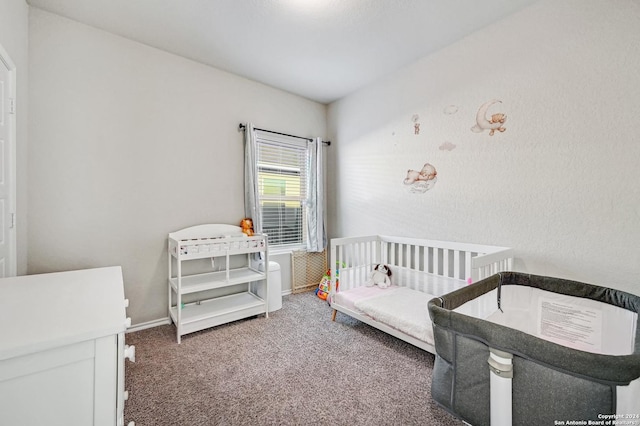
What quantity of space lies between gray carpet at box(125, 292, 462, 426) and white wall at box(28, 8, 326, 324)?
0.78 metres

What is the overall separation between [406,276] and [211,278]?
1.89 metres

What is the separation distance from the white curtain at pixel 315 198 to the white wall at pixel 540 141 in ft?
3.39

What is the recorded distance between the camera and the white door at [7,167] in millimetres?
1520

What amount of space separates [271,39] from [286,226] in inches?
79.1

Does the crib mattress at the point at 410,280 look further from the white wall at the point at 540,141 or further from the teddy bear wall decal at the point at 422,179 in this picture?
the teddy bear wall decal at the point at 422,179

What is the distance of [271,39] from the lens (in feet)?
7.40

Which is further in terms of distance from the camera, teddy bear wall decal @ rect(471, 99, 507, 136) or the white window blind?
the white window blind

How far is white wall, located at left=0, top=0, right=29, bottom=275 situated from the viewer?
1.65 m

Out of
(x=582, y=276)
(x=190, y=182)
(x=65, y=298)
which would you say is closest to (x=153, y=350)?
(x=65, y=298)

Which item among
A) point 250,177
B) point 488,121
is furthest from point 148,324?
point 488,121

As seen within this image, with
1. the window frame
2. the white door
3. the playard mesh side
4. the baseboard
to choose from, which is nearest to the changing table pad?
the playard mesh side

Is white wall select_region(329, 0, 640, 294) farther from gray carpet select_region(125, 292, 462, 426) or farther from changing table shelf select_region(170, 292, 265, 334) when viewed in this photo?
changing table shelf select_region(170, 292, 265, 334)

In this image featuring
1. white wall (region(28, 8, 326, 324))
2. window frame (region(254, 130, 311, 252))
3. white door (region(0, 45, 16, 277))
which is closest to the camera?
white door (region(0, 45, 16, 277))

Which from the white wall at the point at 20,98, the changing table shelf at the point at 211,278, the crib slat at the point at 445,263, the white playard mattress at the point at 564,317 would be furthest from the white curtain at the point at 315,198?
the white wall at the point at 20,98
